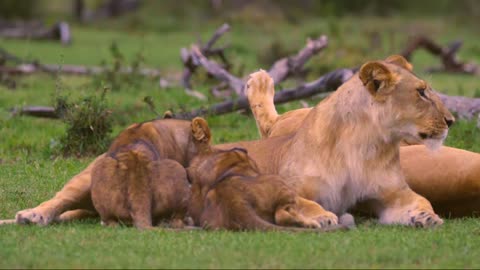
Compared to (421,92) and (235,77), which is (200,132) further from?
(235,77)

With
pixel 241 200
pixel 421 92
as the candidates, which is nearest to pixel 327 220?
pixel 241 200

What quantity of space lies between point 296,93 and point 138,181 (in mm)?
4055

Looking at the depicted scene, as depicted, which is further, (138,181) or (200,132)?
(200,132)

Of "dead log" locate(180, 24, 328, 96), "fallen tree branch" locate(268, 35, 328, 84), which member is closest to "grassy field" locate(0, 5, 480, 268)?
"dead log" locate(180, 24, 328, 96)

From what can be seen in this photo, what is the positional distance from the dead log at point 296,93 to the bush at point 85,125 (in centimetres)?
61

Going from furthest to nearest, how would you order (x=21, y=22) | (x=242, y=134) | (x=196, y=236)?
1. (x=21, y=22)
2. (x=242, y=134)
3. (x=196, y=236)

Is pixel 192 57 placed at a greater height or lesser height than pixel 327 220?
greater

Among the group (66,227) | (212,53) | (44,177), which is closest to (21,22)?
(212,53)

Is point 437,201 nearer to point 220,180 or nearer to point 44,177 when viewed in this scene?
point 220,180

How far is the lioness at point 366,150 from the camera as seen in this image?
20.4 ft

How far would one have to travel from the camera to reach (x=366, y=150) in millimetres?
6285

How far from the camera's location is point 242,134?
10.0 metres

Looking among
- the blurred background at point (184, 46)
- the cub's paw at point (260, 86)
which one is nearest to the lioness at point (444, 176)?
the cub's paw at point (260, 86)

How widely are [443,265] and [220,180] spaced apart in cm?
131
